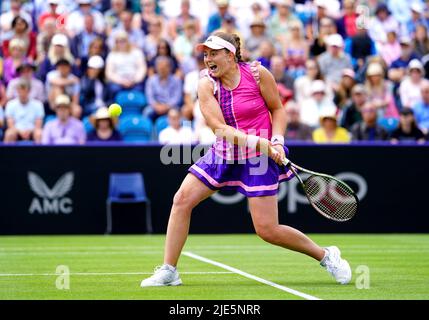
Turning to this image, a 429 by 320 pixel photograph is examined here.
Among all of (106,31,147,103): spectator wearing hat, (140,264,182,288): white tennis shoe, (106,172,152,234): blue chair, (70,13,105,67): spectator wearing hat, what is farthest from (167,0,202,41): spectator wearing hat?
(140,264,182,288): white tennis shoe

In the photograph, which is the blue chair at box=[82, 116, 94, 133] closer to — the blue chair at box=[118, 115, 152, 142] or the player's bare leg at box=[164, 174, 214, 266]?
the blue chair at box=[118, 115, 152, 142]

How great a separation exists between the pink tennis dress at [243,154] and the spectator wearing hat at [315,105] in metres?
8.95

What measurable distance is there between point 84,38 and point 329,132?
16.7ft

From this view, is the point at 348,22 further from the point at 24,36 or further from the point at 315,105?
the point at 24,36

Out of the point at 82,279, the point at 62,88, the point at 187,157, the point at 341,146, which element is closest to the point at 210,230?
the point at 187,157

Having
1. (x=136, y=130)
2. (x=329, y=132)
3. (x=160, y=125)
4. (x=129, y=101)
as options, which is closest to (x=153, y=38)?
(x=129, y=101)

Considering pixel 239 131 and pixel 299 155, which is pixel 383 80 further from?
pixel 239 131

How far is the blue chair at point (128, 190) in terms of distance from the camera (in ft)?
50.1

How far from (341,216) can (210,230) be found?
7.01 meters

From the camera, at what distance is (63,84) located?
1755 cm

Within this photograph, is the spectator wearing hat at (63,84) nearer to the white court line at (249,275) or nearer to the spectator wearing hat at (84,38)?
the spectator wearing hat at (84,38)

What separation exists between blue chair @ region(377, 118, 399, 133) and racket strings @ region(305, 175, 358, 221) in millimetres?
8986

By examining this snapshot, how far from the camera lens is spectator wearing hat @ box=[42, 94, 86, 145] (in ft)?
52.5

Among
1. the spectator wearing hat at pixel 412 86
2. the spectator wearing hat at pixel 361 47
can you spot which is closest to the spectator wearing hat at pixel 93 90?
the spectator wearing hat at pixel 361 47
